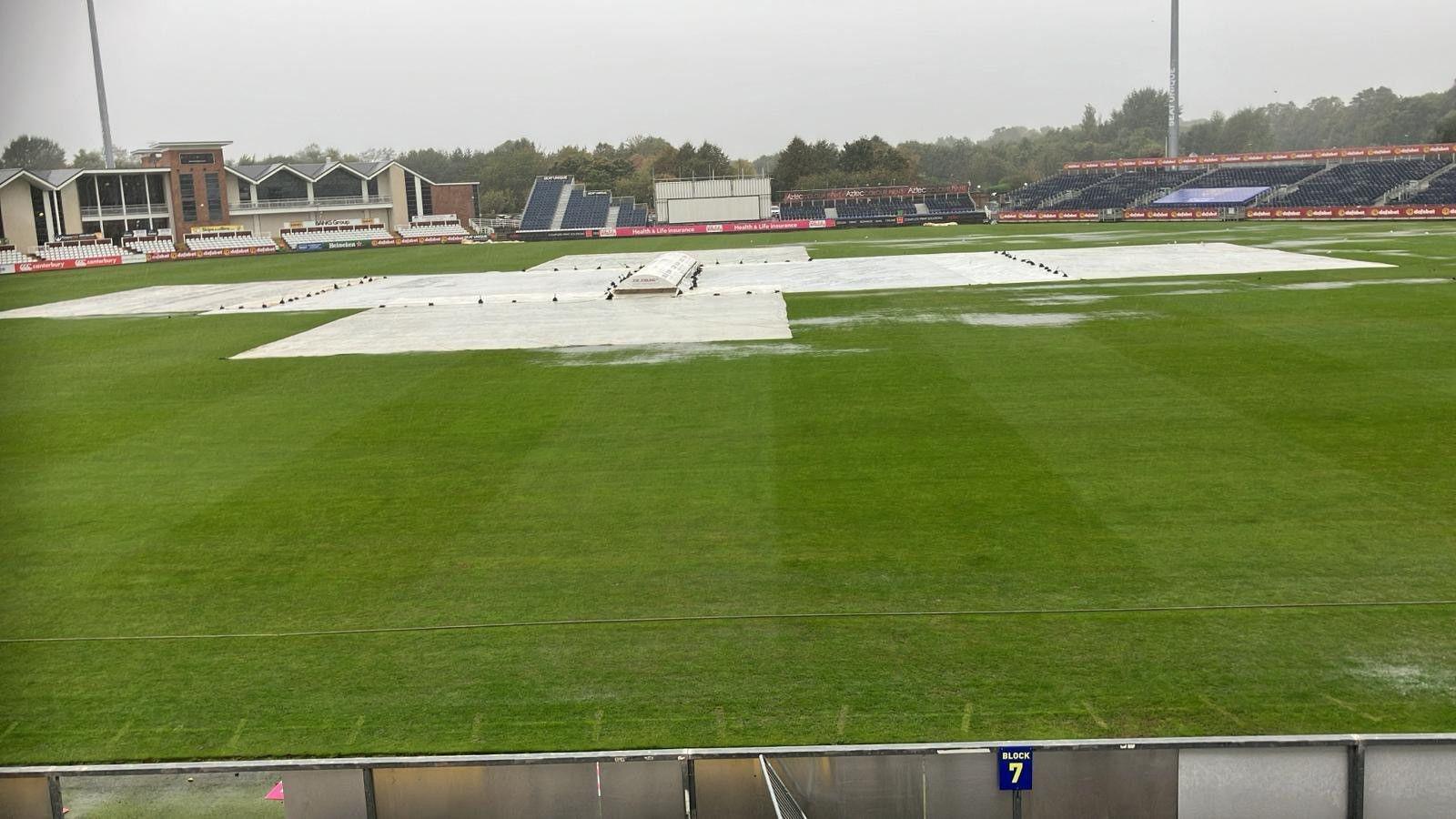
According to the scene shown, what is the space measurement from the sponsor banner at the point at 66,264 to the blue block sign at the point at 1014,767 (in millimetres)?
89501

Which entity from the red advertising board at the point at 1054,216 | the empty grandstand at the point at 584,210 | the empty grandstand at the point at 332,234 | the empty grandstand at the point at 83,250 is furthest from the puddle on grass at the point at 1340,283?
the empty grandstand at the point at 83,250

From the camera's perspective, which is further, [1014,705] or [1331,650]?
[1331,650]

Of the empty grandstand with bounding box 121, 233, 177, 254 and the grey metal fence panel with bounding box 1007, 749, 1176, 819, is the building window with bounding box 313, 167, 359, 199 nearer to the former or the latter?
the empty grandstand with bounding box 121, 233, 177, 254

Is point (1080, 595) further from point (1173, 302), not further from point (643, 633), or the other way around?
point (1173, 302)

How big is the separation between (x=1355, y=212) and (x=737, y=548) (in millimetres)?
84517

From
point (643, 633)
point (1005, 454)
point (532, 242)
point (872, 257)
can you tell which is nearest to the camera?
point (643, 633)

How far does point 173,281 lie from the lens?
6838cm

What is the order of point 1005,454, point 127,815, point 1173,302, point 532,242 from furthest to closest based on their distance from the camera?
point 532,242, point 1173,302, point 1005,454, point 127,815

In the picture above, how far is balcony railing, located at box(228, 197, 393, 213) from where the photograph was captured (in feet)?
371

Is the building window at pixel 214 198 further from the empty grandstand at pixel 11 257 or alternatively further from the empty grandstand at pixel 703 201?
the empty grandstand at pixel 703 201

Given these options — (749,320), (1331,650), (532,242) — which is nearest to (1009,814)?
(1331,650)

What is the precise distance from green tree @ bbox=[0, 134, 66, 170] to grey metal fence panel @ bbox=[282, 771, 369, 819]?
4.84 metres

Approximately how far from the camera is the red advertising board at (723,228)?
106 meters

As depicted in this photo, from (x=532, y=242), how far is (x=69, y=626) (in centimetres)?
9153
